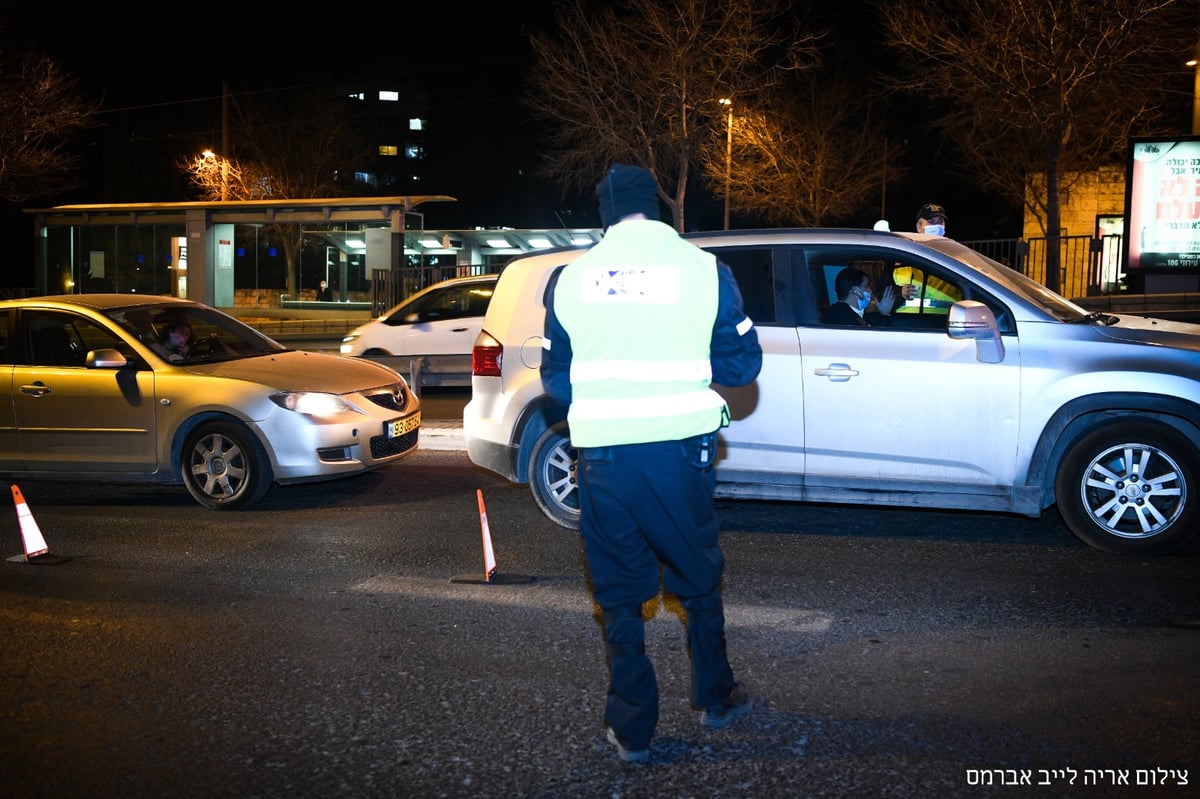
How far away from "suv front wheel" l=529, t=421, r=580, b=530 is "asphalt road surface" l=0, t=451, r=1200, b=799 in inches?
6.2

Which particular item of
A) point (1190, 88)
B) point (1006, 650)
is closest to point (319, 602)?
point (1006, 650)

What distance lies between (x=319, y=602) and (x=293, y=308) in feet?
103

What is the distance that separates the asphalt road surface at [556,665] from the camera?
4125mm

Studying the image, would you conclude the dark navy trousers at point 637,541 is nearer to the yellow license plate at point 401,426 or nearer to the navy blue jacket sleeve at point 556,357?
the navy blue jacket sleeve at point 556,357

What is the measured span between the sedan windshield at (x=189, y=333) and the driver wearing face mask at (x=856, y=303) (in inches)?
187

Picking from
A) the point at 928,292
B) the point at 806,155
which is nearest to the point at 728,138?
the point at 806,155

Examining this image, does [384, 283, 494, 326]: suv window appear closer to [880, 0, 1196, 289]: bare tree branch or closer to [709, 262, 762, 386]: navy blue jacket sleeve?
[880, 0, 1196, 289]: bare tree branch

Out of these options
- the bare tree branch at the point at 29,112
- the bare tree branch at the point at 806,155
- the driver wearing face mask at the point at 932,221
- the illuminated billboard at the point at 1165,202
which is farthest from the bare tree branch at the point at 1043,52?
the bare tree branch at the point at 29,112

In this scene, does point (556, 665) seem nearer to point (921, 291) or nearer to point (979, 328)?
point (979, 328)

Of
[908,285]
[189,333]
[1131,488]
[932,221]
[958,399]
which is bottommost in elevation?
[1131,488]

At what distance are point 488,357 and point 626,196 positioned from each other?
3978 mm

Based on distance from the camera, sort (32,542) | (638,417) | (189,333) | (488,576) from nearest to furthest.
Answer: (638,417)
(488,576)
(32,542)
(189,333)

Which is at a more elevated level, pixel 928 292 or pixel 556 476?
pixel 928 292

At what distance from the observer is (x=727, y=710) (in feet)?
14.5
